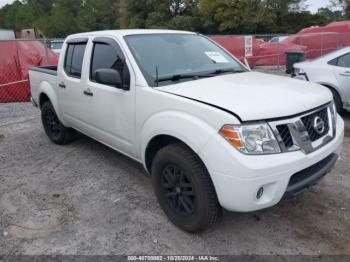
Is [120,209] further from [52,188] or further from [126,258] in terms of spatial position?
[52,188]

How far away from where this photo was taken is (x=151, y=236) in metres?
3.23

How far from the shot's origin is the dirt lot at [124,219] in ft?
10.1

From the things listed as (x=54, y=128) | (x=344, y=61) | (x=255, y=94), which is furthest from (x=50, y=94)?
(x=344, y=61)

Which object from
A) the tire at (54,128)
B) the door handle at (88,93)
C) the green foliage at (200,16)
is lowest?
the tire at (54,128)

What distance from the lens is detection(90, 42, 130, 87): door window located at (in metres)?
3.69

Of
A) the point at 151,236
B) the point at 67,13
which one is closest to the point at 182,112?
the point at 151,236

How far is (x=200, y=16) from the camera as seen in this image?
171 ft

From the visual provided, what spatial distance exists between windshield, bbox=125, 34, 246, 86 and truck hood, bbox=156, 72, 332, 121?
22 centimetres

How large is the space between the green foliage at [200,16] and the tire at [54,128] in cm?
4189

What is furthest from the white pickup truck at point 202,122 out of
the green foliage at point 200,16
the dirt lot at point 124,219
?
the green foliage at point 200,16

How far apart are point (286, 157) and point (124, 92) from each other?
1.81 meters

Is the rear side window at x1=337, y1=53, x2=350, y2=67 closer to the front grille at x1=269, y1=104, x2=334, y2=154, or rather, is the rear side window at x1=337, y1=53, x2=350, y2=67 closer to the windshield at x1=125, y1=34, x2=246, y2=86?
the windshield at x1=125, y1=34, x2=246, y2=86

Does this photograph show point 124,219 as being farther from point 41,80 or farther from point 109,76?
point 41,80

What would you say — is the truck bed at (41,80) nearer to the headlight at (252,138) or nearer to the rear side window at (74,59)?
the rear side window at (74,59)
